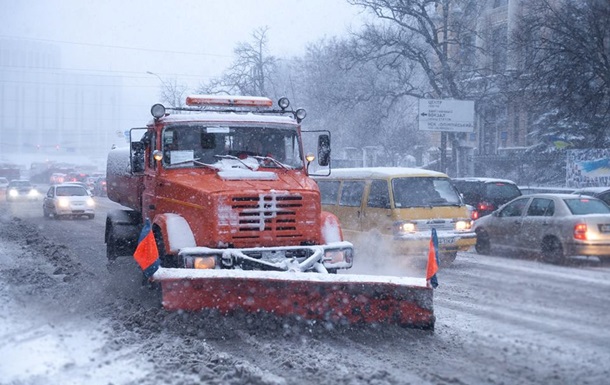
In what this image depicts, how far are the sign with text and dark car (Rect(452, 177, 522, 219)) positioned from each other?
12966 mm

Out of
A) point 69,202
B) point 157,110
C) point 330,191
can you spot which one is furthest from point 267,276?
point 69,202

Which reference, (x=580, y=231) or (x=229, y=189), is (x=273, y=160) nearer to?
(x=229, y=189)

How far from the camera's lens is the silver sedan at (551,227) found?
44.5 ft

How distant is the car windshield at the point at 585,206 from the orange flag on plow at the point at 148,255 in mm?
9290

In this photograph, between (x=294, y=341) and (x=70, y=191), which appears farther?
(x=70, y=191)

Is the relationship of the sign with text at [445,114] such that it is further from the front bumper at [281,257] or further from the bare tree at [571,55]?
the front bumper at [281,257]

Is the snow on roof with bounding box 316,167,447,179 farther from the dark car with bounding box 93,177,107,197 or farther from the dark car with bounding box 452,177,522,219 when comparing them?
the dark car with bounding box 93,177,107,197

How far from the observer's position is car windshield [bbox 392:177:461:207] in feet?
44.7

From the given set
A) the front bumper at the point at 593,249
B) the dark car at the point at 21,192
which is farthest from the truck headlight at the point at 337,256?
the dark car at the point at 21,192

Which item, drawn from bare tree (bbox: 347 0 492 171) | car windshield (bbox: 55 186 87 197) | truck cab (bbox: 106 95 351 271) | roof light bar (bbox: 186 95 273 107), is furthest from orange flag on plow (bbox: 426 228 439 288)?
bare tree (bbox: 347 0 492 171)

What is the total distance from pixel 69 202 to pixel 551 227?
19730 mm

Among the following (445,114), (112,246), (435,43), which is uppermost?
(435,43)

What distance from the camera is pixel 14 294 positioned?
1024 cm

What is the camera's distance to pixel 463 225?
13.7 meters
